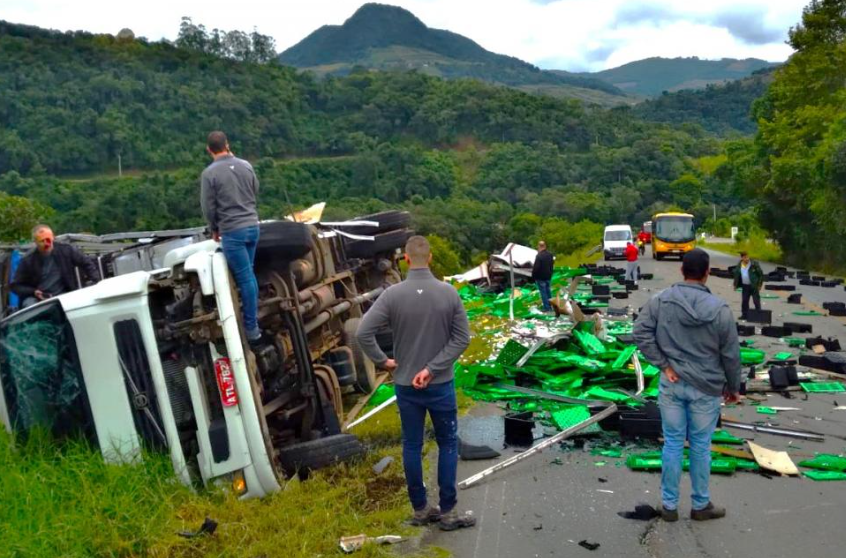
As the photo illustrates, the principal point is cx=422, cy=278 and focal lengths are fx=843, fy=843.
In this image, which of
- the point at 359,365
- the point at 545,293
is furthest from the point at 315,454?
the point at 545,293

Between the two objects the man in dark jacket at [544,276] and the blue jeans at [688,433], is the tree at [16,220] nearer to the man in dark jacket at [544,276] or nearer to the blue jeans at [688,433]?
the man in dark jacket at [544,276]

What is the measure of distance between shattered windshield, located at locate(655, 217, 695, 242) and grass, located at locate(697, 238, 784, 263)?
4273 millimetres

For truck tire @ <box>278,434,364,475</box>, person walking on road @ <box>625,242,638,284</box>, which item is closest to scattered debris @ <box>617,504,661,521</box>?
Result: truck tire @ <box>278,434,364,475</box>

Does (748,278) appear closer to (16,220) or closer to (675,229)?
(675,229)

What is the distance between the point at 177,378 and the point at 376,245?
6793mm

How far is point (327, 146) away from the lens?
4112 inches

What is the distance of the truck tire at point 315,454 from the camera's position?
6.71 meters

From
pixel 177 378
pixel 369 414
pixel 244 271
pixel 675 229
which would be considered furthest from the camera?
pixel 675 229

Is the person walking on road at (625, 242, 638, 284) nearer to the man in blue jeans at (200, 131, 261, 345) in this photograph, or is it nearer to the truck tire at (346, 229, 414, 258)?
the truck tire at (346, 229, 414, 258)

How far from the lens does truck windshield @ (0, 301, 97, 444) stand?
6.46 meters

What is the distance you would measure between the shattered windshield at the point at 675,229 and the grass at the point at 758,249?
427cm

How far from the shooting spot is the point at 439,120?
117312 mm

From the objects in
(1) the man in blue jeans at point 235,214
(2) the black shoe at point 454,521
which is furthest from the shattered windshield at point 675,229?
(2) the black shoe at point 454,521

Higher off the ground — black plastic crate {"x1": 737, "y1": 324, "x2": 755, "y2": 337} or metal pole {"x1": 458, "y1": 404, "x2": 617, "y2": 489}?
metal pole {"x1": 458, "y1": 404, "x2": 617, "y2": 489}
